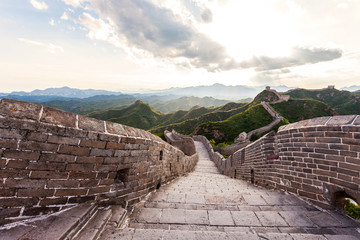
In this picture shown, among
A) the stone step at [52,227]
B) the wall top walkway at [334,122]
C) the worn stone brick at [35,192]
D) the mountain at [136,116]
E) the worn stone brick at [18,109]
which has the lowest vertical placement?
the mountain at [136,116]

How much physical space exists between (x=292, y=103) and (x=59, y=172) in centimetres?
7300

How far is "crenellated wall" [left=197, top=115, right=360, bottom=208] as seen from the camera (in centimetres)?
295

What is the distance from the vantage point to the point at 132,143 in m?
→ 3.28

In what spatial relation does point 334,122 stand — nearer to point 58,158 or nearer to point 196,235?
point 196,235

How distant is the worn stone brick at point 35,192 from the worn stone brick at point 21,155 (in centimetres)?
43

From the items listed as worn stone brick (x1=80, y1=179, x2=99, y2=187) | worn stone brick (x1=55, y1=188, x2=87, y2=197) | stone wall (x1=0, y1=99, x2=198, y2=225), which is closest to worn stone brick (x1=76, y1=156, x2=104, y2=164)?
stone wall (x1=0, y1=99, x2=198, y2=225)

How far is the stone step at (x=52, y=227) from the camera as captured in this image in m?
1.79

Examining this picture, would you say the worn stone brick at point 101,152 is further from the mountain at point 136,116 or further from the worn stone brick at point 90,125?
the mountain at point 136,116

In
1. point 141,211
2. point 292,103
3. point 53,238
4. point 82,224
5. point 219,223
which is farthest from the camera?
point 292,103

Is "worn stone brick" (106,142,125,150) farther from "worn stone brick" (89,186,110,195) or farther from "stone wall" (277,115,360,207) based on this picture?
"stone wall" (277,115,360,207)

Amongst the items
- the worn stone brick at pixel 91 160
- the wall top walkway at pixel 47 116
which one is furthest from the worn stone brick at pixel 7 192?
the wall top walkway at pixel 47 116

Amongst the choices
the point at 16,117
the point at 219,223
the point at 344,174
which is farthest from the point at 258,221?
the point at 16,117

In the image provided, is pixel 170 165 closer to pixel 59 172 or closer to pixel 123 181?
pixel 123 181

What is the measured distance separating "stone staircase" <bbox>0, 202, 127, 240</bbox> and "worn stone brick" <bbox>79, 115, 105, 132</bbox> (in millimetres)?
1223
